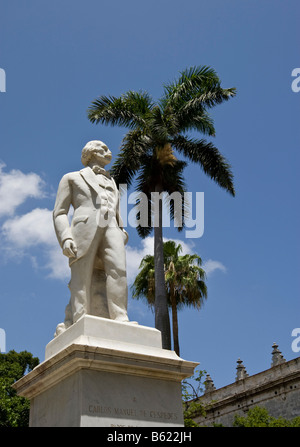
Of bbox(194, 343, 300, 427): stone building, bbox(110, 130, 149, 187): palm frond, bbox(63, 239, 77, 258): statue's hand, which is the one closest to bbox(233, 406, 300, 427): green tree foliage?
bbox(194, 343, 300, 427): stone building

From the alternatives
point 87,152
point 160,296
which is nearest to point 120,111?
point 160,296

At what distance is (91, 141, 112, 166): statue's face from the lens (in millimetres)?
7586

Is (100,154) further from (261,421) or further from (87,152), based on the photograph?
(261,421)

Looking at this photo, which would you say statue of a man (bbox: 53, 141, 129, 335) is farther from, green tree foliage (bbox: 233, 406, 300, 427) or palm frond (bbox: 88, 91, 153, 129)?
green tree foliage (bbox: 233, 406, 300, 427)

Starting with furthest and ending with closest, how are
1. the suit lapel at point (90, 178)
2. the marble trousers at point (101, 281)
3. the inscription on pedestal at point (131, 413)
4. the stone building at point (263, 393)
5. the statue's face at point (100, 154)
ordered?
the stone building at point (263, 393)
the statue's face at point (100, 154)
the suit lapel at point (90, 178)
the marble trousers at point (101, 281)
the inscription on pedestal at point (131, 413)

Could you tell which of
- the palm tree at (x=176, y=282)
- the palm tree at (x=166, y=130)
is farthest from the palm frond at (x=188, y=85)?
the palm tree at (x=176, y=282)

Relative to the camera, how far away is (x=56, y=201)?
7.28 meters

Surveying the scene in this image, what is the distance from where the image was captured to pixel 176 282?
82.7 ft

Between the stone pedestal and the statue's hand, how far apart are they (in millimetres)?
917

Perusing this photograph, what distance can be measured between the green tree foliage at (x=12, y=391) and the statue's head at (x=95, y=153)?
15.1 metres

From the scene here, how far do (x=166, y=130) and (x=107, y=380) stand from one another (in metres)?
14.6

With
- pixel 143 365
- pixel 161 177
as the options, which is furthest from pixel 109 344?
pixel 161 177

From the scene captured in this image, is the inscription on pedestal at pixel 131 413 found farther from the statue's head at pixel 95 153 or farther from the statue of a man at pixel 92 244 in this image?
the statue's head at pixel 95 153

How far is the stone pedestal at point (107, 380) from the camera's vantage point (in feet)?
18.6
